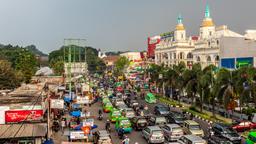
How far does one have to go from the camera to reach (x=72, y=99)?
2416 inches

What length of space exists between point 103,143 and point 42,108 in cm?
655

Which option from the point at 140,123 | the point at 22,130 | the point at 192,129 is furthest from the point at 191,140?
the point at 140,123

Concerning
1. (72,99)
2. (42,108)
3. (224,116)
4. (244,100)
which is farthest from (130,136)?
(72,99)

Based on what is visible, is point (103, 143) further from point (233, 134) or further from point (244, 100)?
point (244, 100)

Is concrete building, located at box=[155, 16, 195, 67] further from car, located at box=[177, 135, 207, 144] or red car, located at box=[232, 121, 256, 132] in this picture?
car, located at box=[177, 135, 207, 144]

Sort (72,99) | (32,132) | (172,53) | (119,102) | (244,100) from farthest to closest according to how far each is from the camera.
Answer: (172,53) → (72,99) → (119,102) → (244,100) → (32,132)

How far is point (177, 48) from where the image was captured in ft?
331

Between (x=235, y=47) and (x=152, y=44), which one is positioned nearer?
(x=235, y=47)

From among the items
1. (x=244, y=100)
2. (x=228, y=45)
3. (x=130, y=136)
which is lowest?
(x=130, y=136)

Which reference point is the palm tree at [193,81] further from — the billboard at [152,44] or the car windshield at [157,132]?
the billboard at [152,44]

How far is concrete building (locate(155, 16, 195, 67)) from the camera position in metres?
100

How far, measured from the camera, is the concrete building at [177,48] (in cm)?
10006

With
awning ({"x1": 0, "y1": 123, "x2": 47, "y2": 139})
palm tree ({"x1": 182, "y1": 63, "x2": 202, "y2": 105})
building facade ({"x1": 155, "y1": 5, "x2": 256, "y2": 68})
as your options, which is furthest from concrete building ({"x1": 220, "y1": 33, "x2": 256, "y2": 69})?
awning ({"x1": 0, "y1": 123, "x2": 47, "y2": 139})

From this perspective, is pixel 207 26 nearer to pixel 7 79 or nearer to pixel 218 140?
pixel 7 79
